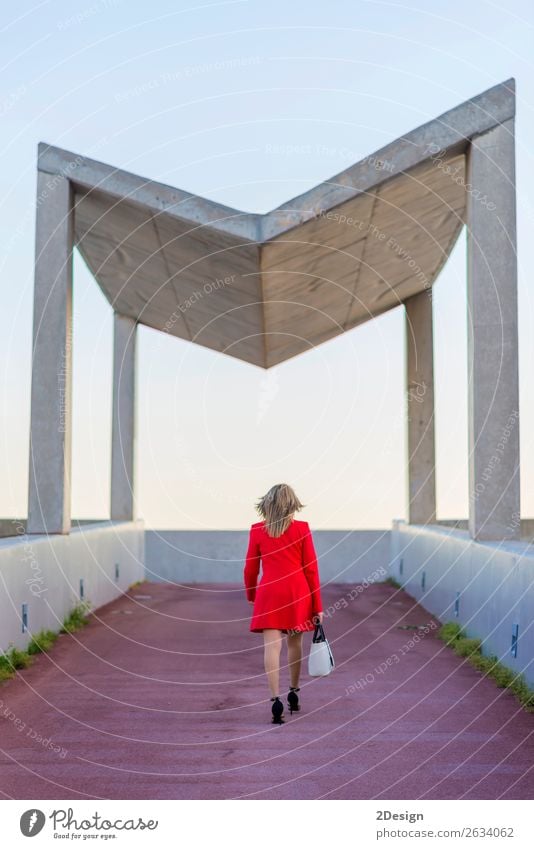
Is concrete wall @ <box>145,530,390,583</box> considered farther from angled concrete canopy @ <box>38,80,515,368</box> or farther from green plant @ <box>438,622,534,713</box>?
green plant @ <box>438,622,534,713</box>

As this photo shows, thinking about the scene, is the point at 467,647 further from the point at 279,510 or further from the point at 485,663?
the point at 279,510

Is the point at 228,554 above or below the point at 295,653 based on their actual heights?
above

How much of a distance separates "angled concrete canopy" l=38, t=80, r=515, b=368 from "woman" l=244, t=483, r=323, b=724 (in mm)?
6296

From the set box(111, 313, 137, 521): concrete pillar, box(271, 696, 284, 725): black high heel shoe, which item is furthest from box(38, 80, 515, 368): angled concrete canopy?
box(271, 696, 284, 725): black high heel shoe

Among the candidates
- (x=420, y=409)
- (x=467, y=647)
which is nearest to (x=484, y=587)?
(x=467, y=647)

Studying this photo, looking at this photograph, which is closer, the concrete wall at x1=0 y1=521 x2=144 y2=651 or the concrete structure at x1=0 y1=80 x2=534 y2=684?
the concrete wall at x1=0 y1=521 x2=144 y2=651

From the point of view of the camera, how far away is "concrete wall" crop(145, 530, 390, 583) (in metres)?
27.5

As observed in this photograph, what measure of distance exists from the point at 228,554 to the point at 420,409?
715 centimetres

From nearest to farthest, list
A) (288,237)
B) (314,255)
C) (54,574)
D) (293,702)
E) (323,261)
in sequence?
1. (293,702)
2. (54,574)
3. (288,237)
4. (314,255)
5. (323,261)

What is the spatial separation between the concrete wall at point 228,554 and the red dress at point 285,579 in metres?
18.5

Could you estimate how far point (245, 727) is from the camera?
27.7 ft

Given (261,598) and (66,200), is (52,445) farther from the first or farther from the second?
(261,598)

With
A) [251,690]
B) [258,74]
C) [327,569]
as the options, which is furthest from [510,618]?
[327,569]

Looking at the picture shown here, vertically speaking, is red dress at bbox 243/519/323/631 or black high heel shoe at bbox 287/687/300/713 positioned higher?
red dress at bbox 243/519/323/631
